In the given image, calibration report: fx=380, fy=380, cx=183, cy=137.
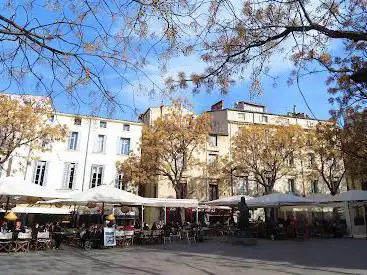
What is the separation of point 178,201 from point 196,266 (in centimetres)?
1105

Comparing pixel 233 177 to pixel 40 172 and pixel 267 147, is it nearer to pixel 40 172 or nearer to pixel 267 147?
pixel 267 147

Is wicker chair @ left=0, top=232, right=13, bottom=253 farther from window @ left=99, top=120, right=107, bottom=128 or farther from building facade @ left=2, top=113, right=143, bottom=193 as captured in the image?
window @ left=99, top=120, right=107, bottom=128

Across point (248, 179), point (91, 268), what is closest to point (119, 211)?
point (248, 179)

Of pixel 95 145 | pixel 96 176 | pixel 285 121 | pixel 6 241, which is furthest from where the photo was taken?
pixel 285 121

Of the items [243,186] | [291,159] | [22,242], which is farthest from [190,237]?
[243,186]

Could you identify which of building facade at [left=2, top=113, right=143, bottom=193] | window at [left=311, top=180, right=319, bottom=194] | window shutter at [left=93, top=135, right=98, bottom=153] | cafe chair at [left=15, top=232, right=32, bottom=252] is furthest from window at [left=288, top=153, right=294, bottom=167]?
cafe chair at [left=15, top=232, right=32, bottom=252]

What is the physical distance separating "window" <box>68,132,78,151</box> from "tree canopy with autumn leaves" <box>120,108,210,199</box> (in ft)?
20.0

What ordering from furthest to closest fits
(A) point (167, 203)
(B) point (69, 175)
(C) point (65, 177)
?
(B) point (69, 175)
(C) point (65, 177)
(A) point (167, 203)

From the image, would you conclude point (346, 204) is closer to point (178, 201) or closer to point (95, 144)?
point (178, 201)

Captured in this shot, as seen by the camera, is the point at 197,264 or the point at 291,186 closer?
the point at 197,264

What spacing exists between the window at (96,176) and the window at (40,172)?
4.07 m

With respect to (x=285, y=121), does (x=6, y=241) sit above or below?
below

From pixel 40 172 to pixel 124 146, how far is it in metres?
7.92

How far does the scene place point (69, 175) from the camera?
3369 centimetres
